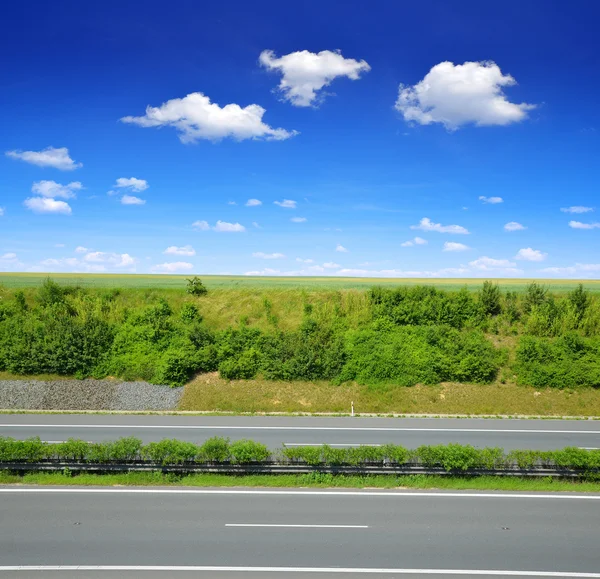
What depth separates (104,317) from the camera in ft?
110

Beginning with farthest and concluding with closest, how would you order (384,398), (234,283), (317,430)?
(234,283) < (384,398) < (317,430)

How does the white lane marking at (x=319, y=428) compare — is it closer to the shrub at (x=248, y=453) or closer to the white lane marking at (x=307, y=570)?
the shrub at (x=248, y=453)

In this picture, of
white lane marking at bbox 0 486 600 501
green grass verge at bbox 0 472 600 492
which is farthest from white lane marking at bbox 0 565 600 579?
green grass verge at bbox 0 472 600 492

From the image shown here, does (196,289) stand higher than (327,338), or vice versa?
(196,289)

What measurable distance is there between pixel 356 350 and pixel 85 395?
17229 millimetres

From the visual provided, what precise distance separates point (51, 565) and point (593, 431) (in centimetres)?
2337

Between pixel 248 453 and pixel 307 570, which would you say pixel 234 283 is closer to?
pixel 248 453

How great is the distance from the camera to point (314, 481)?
13898 millimetres

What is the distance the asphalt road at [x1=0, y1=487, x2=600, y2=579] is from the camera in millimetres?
9445

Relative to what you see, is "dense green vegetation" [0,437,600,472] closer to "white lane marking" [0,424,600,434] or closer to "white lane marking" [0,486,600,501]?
"white lane marking" [0,486,600,501]

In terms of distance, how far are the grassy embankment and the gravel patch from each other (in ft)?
3.40

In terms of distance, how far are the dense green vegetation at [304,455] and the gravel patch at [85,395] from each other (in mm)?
11451

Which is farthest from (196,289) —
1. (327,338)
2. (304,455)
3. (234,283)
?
(304,455)

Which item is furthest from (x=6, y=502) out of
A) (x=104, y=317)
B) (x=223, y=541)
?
(x=104, y=317)
